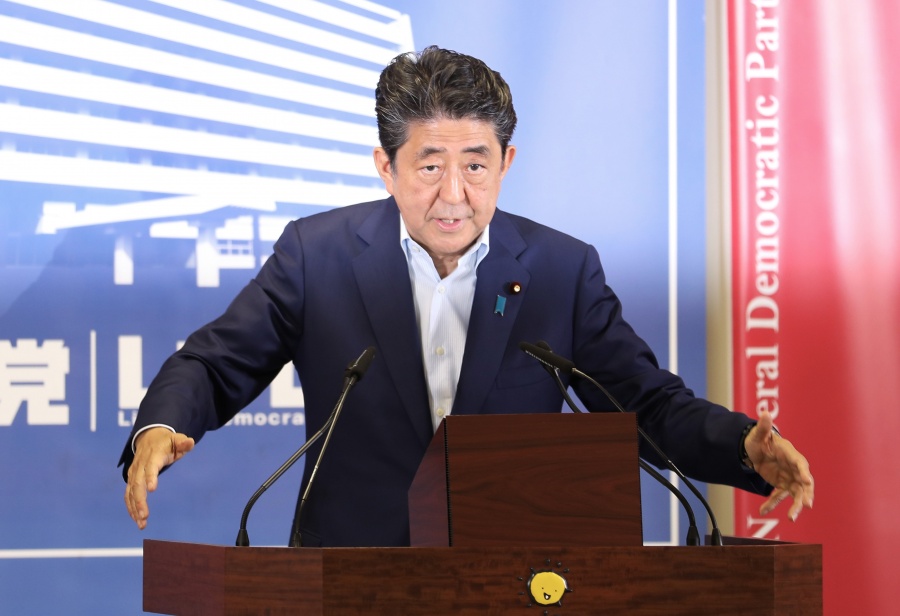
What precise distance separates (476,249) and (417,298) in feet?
0.57

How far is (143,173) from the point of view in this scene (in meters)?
3.14

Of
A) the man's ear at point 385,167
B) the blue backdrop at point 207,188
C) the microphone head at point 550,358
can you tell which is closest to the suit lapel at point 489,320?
the man's ear at point 385,167

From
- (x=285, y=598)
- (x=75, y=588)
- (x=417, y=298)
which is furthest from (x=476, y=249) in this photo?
(x=75, y=588)

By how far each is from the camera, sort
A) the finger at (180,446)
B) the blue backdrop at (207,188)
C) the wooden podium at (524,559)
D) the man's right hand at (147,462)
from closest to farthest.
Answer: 1. the wooden podium at (524,559)
2. the man's right hand at (147,462)
3. the finger at (180,446)
4. the blue backdrop at (207,188)

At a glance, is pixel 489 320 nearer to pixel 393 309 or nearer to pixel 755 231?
pixel 393 309

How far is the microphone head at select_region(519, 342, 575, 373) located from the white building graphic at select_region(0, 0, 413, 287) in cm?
148

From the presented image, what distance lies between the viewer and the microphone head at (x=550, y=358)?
1819 mm

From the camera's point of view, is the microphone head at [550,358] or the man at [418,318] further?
the man at [418,318]

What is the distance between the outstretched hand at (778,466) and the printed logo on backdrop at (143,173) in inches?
67.5

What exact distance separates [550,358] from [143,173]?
1.77 meters

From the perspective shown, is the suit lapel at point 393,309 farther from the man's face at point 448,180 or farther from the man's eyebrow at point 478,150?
the man's eyebrow at point 478,150

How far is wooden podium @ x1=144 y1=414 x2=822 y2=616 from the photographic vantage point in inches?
53.4

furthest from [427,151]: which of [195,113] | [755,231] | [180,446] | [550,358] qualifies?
[755,231]

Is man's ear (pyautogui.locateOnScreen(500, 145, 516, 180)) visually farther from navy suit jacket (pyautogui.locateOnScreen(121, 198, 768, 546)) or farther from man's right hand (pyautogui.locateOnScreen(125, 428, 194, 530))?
man's right hand (pyautogui.locateOnScreen(125, 428, 194, 530))
